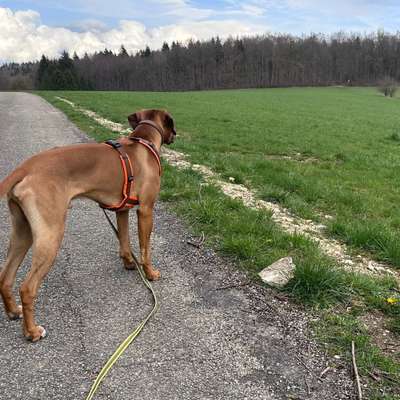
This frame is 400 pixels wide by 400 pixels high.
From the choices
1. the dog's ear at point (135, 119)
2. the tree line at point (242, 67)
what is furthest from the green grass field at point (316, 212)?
the tree line at point (242, 67)

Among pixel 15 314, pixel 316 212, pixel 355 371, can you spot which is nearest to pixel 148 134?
pixel 15 314

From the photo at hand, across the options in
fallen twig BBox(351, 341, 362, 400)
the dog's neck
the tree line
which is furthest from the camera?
the tree line

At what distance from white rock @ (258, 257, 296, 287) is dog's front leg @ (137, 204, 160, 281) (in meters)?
1.09

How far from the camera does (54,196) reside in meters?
3.15

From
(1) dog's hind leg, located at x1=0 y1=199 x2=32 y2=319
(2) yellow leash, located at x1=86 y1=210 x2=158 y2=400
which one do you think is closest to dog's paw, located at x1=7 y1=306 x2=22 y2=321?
(1) dog's hind leg, located at x1=0 y1=199 x2=32 y2=319

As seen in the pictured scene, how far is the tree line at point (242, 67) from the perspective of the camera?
9569 centimetres

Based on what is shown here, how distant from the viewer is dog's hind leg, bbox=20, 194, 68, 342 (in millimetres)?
3047

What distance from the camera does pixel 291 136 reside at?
15.9m

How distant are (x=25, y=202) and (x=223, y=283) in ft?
6.62

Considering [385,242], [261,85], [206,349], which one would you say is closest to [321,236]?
[385,242]

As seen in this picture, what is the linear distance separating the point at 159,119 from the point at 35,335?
2623mm

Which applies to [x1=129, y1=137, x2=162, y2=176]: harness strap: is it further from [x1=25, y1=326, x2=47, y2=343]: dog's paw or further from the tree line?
the tree line

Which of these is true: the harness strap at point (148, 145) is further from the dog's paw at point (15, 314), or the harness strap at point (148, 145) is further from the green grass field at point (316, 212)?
the dog's paw at point (15, 314)

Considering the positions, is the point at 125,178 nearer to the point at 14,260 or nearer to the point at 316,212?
the point at 14,260
